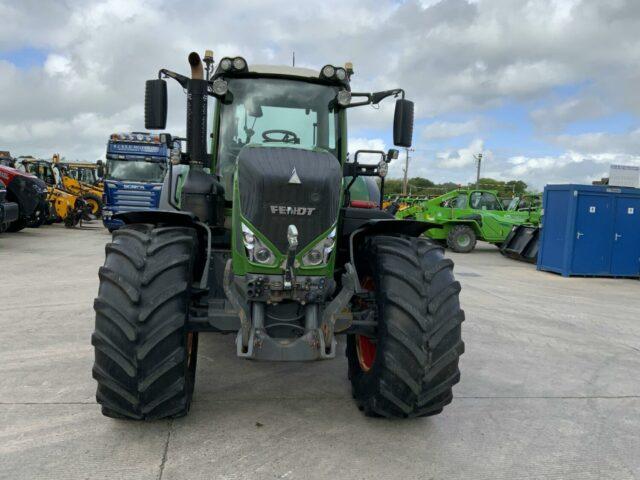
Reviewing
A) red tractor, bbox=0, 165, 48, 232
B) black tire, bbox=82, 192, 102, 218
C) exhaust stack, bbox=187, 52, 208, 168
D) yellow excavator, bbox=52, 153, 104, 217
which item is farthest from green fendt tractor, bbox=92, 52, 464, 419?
black tire, bbox=82, 192, 102, 218

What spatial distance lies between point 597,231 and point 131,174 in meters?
13.4

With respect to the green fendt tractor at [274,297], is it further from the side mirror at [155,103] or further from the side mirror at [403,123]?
the side mirror at [403,123]

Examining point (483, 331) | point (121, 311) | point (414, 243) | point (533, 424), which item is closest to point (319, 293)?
point (414, 243)

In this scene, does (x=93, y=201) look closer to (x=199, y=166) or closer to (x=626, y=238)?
(x=626, y=238)

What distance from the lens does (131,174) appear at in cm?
1692

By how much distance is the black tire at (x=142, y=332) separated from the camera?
3.03 meters

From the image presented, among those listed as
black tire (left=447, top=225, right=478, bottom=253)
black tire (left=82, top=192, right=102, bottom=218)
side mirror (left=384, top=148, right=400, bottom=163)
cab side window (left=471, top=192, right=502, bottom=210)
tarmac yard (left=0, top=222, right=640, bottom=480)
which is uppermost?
side mirror (left=384, top=148, right=400, bottom=163)

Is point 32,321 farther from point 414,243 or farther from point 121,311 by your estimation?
point 414,243

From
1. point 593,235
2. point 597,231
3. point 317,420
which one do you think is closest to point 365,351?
point 317,420

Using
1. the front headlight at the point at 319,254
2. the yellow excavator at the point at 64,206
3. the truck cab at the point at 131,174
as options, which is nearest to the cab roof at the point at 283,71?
the front headlight at the point at 319,254

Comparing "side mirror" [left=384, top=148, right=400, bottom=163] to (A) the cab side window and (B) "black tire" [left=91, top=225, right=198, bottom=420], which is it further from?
(A) the cab side window

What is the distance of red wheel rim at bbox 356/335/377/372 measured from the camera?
12.9ft

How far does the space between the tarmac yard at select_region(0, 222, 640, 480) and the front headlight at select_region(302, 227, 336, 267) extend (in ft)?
3.62

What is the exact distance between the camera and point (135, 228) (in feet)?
11.8
